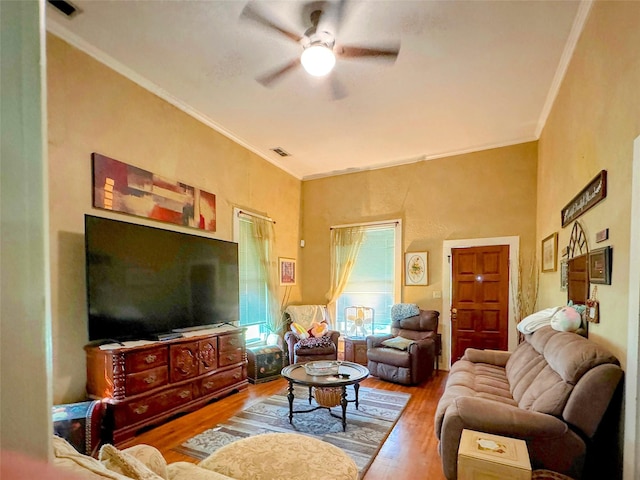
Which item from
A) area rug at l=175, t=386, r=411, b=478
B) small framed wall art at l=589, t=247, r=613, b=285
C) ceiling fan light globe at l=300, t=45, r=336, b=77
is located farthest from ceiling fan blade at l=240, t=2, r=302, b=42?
area rug at l=175, t=386, r=411, b=478

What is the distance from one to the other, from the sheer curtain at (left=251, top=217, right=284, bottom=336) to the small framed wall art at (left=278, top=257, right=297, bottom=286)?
0.25 metres

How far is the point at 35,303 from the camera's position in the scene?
32 centimetres

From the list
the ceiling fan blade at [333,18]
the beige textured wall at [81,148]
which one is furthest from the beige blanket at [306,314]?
the ceiling fan blade at [333,18]

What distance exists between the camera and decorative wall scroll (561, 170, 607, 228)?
210cm

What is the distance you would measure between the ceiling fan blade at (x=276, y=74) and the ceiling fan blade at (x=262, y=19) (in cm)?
26

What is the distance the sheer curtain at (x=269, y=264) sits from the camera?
5062 mm

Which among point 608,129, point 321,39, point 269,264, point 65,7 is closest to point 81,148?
point 65,7

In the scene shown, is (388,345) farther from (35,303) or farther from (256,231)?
(35,303)

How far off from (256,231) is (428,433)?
134 inches

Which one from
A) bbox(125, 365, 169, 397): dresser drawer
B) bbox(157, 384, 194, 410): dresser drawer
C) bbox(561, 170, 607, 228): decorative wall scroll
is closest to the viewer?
bbox(561, 170, 607, 228): decorative wall scroll

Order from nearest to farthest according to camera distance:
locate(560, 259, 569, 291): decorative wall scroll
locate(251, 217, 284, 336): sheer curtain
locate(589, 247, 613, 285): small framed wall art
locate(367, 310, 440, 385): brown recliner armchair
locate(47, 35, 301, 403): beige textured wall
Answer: locate(589, 247, 613, 285): small framed wall art
locate(47, 35, 301, 403): beige textured wall
locate(560, 259, 569, 291): decorative wall scroll
locate(367, 310, 440, 385): brown recliner armchair
locate(251, 217, 284, 336): sheer curtain

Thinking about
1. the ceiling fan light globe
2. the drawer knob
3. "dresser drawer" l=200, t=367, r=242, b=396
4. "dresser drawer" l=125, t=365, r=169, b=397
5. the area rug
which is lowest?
the area rug

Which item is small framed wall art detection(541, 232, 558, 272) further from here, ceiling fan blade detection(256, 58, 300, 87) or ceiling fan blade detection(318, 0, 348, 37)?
ceiling fan blade detection(256, 58, 300, 87)

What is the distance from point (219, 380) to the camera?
12.3 feet
